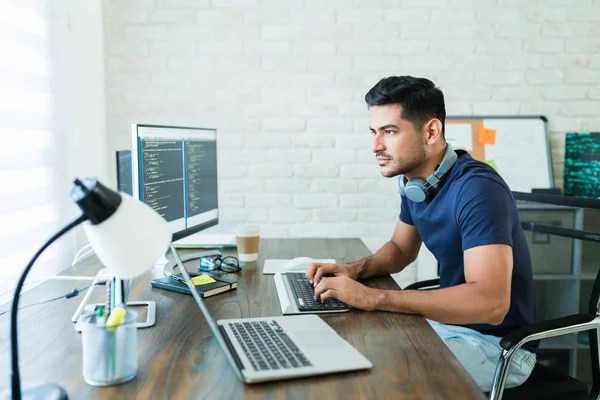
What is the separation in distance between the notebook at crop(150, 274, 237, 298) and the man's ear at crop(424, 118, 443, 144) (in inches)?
29.4

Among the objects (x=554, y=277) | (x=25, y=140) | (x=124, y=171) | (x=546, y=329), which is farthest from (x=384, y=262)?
(x=25, y=140)

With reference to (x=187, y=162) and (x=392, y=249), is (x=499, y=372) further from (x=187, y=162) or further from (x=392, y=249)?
(x=187, y=162)

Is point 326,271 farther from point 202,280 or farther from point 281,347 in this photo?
point 281,347

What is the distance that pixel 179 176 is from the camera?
6.09 feet

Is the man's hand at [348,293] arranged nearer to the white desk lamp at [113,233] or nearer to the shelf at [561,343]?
the white desk lamp at [113,233]

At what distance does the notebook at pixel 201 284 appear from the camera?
1.52 m

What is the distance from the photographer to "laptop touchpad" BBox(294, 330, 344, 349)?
3.62 ft

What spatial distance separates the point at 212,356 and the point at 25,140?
1.24 m

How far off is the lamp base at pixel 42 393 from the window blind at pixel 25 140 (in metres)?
0.95

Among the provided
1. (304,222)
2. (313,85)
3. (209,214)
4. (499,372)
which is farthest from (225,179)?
(499,372)

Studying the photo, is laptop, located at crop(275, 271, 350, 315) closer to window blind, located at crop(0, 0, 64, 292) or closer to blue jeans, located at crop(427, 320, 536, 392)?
blue jeans, located at crop(427, 320, 536, 392)

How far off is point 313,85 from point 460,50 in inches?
30.1

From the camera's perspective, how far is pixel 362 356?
1.06m

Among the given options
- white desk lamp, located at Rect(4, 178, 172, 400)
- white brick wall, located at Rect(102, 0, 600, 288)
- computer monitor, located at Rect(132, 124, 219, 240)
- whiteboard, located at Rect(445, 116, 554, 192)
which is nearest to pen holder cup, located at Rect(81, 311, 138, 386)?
white desk lamp, located at Rect(4, 178, 172, 400)
